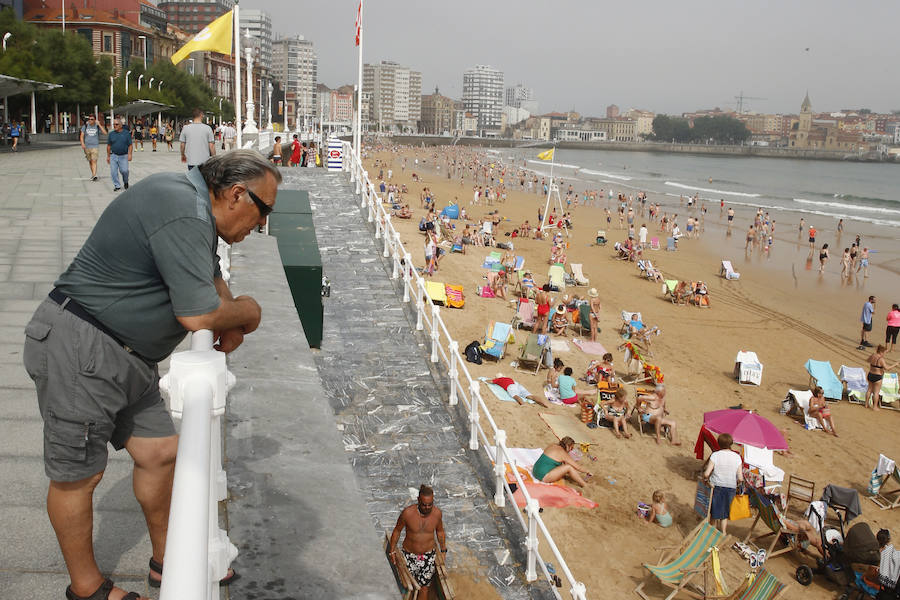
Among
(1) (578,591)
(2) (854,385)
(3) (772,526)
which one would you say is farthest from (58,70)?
(1) (578,591)

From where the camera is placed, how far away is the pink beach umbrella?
32.5 feet

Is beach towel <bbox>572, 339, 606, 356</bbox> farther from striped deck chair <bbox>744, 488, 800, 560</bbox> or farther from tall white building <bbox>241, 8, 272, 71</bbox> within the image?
tall white building <bbox>241, 8, 272, 71</bbox>

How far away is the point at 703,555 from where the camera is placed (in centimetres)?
Answer: 711

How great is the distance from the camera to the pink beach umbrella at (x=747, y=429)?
9914 mm

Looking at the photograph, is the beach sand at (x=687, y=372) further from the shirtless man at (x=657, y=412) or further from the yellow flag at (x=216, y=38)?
the yellow flag at (x=216, y=38)

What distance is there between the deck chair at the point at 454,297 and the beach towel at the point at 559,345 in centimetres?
240

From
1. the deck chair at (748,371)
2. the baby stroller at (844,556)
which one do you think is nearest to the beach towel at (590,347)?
the deck chair at (748,371)

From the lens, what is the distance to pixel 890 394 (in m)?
13.5

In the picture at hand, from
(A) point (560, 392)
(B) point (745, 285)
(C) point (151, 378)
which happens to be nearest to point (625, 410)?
(A) point (560, 392)

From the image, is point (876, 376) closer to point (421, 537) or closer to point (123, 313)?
point (421, 537)

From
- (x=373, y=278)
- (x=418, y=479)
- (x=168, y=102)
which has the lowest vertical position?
(x=418, y=479)

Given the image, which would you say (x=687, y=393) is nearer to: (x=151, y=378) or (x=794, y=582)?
(x=794, y=582)

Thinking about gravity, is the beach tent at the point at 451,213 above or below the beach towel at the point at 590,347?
above

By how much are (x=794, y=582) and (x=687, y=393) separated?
5617 millimetres
